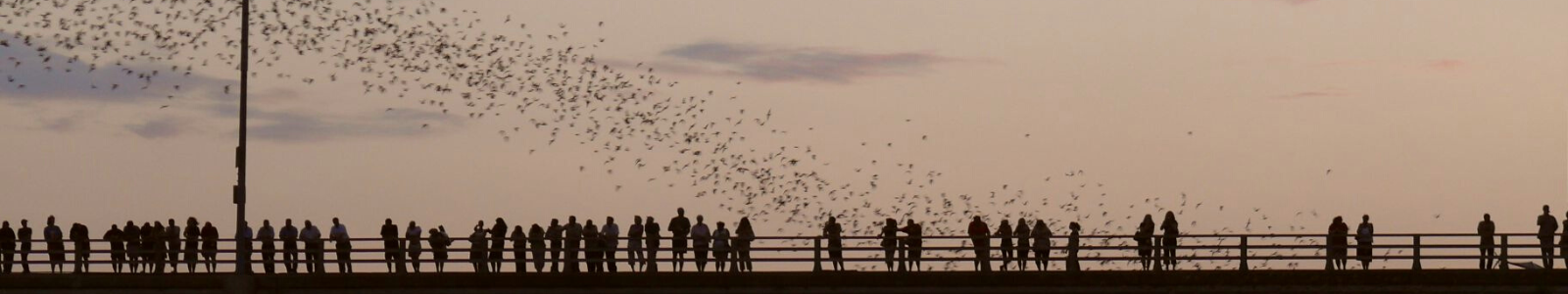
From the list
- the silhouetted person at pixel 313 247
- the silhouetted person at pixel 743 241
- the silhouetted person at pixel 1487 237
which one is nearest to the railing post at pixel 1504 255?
the silhouetted person at pixel 1487 237

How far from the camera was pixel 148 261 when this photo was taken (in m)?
35.6

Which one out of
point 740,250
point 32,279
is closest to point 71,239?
point 32,279

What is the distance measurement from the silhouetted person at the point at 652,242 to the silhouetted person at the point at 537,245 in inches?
52.9

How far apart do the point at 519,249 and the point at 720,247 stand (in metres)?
2.65

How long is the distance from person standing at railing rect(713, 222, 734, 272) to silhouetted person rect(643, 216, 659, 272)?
789 millimetres

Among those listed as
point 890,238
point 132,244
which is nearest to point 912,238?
point 890,238

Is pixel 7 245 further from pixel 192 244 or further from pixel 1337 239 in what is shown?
pixel 1337 239

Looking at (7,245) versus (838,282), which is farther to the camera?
(7,245)

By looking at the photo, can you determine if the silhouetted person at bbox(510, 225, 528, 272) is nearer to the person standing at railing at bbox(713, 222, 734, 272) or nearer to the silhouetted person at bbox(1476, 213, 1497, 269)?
the person standing at railing at bbox(713, 222, 734, 272)

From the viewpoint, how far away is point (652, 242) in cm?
3356

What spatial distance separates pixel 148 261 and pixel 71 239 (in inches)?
74.5

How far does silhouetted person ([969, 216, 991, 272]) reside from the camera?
106ft

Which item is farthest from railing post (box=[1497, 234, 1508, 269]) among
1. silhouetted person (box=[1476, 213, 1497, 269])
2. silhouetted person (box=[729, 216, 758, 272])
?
silhouetted person (box=[729, 216, 758, 272])

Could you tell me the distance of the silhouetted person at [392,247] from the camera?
3259cm
